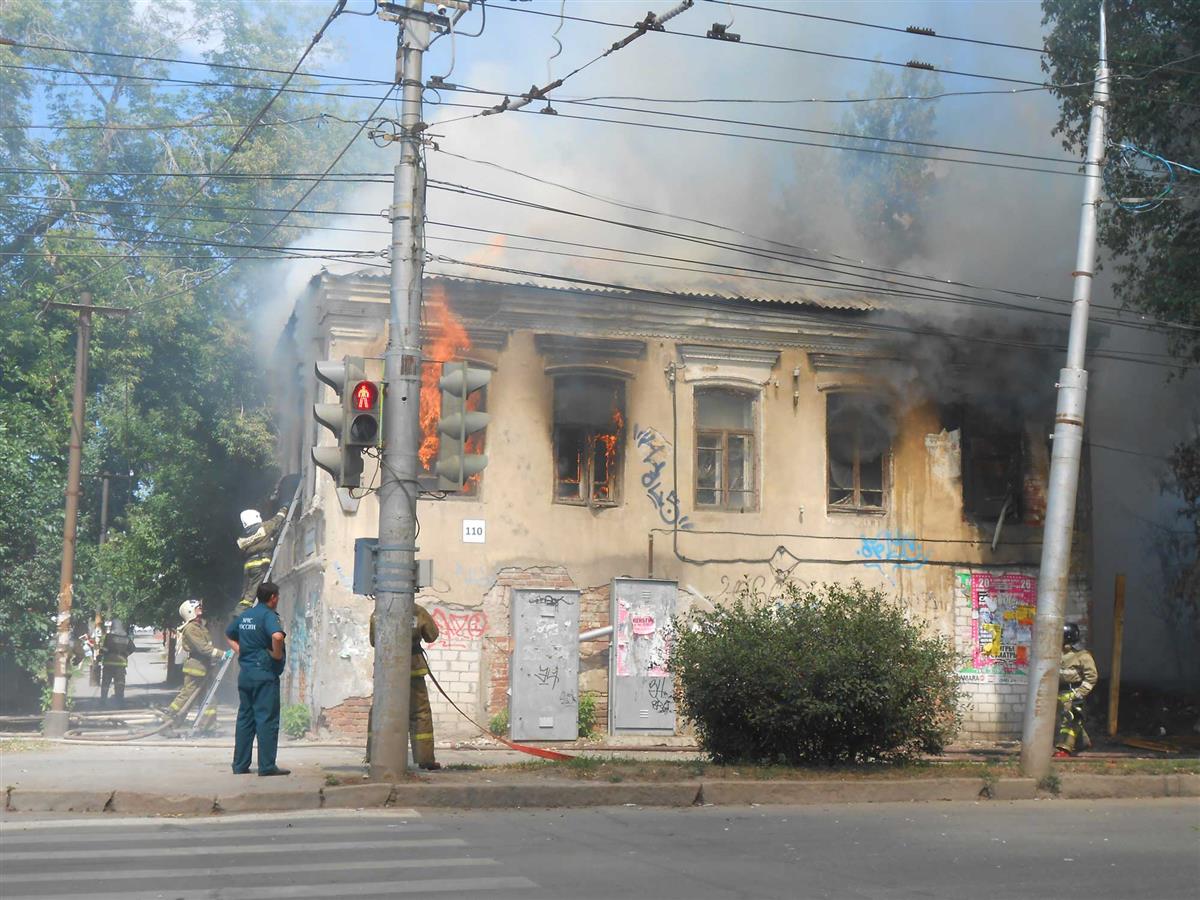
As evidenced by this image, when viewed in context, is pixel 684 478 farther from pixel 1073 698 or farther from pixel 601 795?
pixel 601 795

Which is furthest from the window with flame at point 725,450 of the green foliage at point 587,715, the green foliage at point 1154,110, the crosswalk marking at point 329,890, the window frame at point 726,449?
the crosswalk marking at point 329,890

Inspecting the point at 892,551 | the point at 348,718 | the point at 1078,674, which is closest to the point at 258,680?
the point at 348,718

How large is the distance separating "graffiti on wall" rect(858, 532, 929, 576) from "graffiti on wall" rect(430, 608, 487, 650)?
6.40 metres

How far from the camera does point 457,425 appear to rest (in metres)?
11.7

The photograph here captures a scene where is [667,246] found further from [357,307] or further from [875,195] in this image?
[875,195]

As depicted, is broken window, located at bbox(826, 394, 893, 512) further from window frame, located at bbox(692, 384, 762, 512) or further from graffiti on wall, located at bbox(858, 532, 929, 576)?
window frame, located at bbox(692, 384, 762, 512)

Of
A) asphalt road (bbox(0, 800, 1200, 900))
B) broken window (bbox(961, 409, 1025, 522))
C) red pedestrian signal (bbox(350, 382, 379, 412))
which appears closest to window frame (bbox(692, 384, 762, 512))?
broken window (bbox(961, 409, 1025, 522))

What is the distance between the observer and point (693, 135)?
21.9m

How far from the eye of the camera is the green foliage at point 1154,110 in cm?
1730

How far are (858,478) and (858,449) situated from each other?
493 mm

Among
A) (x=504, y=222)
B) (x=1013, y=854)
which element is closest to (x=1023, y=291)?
(x=504, y=222)

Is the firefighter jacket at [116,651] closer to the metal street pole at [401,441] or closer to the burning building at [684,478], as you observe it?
the burning building at [684,478]

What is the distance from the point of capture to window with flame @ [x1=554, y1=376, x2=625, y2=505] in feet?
66.4

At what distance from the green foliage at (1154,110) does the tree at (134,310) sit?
1695cm
